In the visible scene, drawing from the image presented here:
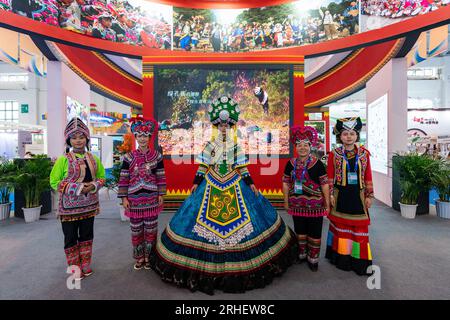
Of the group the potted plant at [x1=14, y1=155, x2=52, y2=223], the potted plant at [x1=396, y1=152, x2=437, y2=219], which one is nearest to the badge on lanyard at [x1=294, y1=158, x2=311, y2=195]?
the potted plant at [x1=396, y1=152, x2=437, y2=219]

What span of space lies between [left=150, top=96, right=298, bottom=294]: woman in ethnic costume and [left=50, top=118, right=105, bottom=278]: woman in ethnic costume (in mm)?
712

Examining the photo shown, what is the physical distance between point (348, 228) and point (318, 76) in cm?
794

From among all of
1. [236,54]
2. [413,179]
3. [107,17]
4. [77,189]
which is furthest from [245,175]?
[107,17]

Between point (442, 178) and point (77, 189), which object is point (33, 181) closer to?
point (77, 189)

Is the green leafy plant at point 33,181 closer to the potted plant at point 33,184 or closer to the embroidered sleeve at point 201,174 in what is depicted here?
the potted plant at point 33,184

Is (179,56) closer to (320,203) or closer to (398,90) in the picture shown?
(320,203)

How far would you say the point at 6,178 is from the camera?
13.7 feet

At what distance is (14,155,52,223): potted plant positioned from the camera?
4.30 m

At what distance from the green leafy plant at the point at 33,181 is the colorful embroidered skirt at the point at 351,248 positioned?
5.03 metres

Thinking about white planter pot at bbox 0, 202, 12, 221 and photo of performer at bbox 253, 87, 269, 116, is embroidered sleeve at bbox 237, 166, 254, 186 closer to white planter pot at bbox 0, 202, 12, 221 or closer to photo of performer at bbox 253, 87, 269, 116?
photo of performer at bbox 253, 87, 269, 116

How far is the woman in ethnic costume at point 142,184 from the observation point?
229cm

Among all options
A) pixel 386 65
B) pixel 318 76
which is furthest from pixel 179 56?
pixel 318 76

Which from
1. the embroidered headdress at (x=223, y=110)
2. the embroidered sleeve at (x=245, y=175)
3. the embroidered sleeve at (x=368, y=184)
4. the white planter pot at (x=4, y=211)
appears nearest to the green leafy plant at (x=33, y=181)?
the white planter pot at (x=4, y=211)

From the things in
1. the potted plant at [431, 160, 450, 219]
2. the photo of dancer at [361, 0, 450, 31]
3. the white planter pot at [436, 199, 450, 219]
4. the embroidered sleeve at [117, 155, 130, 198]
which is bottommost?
the white planter pot at [436, 199, 450, 219]
